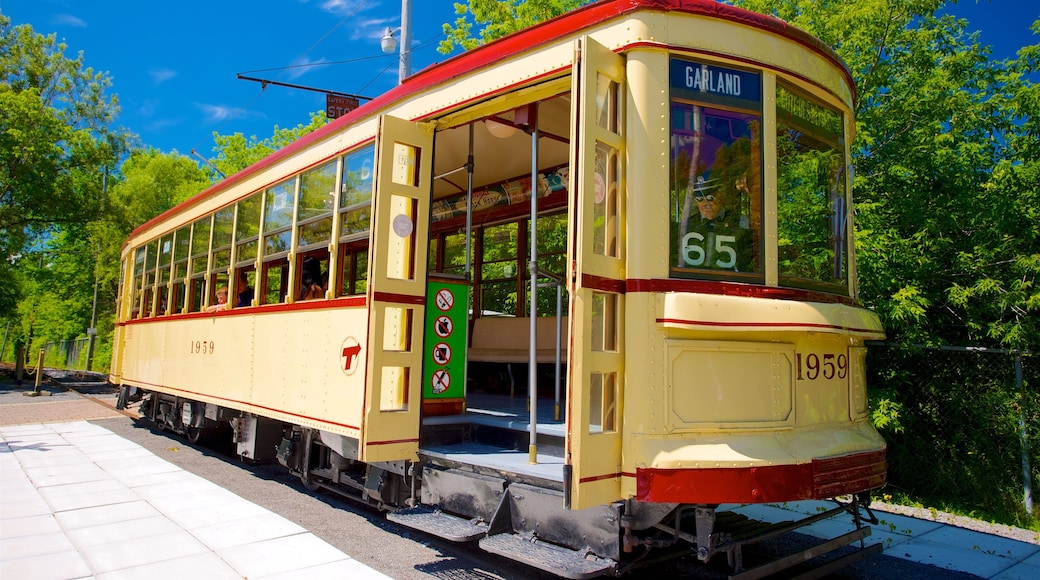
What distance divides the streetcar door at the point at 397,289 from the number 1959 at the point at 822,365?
7.63ft

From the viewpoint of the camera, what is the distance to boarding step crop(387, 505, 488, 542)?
150 inches

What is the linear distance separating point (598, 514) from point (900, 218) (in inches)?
191

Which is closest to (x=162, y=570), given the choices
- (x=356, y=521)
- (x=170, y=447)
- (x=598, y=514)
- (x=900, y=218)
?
(x=356, y=521)

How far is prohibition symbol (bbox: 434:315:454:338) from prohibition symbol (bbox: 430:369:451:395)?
0.28m

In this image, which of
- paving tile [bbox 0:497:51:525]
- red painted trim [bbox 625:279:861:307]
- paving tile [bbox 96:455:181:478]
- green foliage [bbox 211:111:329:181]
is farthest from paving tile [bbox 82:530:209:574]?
green foliage [bbox 211:111:329:181]

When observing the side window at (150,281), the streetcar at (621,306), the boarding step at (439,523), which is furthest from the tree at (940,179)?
the side window at (150,281)

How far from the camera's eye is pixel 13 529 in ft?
16.3

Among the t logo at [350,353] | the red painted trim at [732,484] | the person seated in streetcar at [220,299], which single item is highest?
the person seated in streetcar at [220,299]

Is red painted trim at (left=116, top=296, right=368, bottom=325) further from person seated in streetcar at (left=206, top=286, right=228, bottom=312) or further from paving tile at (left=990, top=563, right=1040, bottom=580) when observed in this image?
paving tile at (left=990, top=563, right=1040, bottom=580)

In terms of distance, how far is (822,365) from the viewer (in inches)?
144

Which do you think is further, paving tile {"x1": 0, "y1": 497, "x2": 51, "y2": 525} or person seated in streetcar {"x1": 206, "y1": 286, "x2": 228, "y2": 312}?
person seated in streetcar {"x1": 206, "y1": 286, "x2": 228, "y2": 312}

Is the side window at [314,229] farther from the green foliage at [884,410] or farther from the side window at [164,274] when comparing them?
the green foliage at [884,410]

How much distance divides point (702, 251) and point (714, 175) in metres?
0.41

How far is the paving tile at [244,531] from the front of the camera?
473cm
